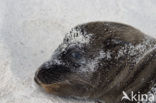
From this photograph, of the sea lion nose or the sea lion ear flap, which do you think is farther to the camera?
the sea lion nose

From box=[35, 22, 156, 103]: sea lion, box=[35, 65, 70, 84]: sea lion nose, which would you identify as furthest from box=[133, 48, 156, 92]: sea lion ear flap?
box=[35, 65, 70, 84]: sea lion nose

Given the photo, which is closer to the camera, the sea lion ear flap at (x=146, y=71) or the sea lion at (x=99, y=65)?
the sea lion ear flap at (x=146, y=71)

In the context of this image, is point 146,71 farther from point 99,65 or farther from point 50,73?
point 50,73

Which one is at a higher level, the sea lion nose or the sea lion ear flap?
the sea lion ear flap

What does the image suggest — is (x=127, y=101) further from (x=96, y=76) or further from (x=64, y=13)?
(x=64, y=13)

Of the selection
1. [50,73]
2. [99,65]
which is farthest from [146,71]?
[50,73]

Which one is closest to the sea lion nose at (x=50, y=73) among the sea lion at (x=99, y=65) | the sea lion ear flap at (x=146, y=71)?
the sea lion at (x=99, y=65)

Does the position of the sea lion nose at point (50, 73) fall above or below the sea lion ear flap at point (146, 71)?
below

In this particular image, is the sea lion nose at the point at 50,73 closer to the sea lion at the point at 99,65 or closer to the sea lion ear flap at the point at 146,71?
the sea lion at the point at 99,65

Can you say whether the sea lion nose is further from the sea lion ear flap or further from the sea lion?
the sea lion ear flap
